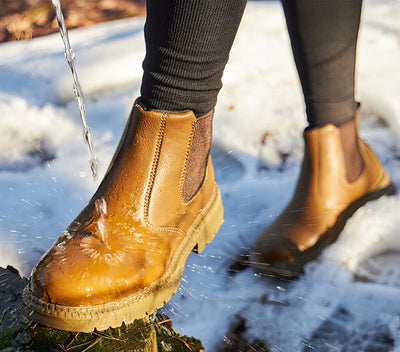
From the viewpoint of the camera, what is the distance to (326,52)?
134 centimetres

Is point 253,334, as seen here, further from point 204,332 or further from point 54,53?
point 54,53

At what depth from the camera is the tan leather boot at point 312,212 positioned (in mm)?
1311

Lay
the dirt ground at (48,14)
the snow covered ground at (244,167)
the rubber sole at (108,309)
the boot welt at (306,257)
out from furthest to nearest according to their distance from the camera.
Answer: the dirt ground at (48,14), the boot welt at (306,257), the snow covered ground at (244,167), the rubber sole at (108,309)

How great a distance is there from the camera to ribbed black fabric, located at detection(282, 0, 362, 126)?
1298 millimetres

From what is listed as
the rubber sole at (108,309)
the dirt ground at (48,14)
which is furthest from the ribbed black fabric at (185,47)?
the dirt ground at (48,14)

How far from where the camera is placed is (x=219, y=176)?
1.80 m

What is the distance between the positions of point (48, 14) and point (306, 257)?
9.33 ft

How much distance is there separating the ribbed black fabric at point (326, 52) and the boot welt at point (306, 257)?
26cm

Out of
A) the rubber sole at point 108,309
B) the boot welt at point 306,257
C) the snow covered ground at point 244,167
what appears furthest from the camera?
the boot welt at point 306,257

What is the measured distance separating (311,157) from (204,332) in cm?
55

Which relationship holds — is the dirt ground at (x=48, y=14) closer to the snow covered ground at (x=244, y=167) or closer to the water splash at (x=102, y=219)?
the snow covered ground at (x=244, y=167)

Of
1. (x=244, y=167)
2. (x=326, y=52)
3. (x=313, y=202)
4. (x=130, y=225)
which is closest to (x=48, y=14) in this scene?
(x=244, y=167)

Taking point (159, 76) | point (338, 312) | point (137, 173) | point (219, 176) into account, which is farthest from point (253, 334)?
point (219, 176)

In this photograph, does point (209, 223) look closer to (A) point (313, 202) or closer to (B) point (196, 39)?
(A) point (313, 202)
